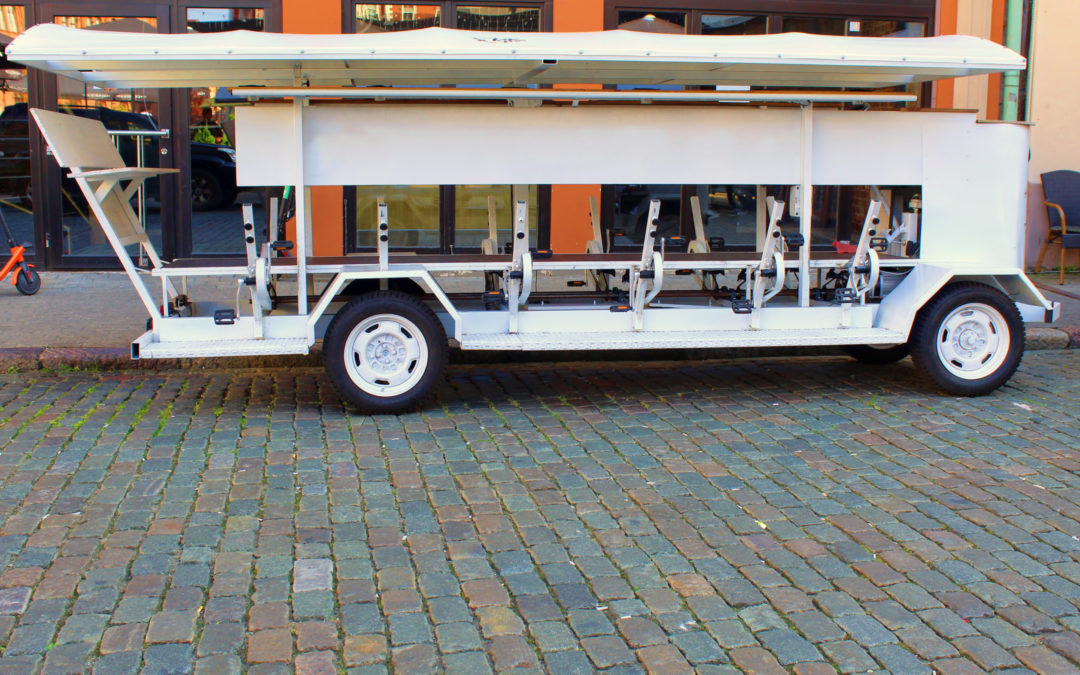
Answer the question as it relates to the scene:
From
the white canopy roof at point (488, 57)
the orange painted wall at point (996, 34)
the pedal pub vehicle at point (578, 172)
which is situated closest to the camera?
the white canopy roof at point (488, 57)

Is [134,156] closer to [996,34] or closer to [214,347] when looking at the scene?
[214,347]

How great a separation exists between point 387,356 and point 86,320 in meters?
3.70

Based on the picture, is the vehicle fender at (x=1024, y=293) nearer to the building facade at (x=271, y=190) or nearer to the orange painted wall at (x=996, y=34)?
the building facade at (x=271, y=190)

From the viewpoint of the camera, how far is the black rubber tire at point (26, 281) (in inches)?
395

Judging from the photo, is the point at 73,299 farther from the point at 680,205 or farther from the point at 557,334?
the point at 680,205

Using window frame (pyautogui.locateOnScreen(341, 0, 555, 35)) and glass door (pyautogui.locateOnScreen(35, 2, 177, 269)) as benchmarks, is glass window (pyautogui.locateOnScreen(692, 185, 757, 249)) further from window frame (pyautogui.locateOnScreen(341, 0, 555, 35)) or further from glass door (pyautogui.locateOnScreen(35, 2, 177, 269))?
glass door (pyautogui.locateOnScreen(35, 2, 177, 269))

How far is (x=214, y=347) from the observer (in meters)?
6.49

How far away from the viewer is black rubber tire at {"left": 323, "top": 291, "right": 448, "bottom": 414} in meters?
6.45

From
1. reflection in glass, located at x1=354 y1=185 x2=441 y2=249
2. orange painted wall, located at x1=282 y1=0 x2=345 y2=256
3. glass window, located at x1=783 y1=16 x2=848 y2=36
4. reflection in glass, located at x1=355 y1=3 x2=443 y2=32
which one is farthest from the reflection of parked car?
glass window, located at x1=783 y1=16 x2=848 y2=36

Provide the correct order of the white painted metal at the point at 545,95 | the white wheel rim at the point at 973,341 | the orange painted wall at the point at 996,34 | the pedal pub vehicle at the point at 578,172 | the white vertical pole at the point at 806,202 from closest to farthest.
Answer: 1. the white painted metal at the point at 545,95
2. the pedal pub vehicle at the point at 578,172
3. the white vertical pole at the point at 806,202
4. the white wheel rim at the point at 973,341
5. the orange painted wall at the point at 996,34

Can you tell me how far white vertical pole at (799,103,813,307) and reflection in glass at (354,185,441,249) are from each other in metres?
5.43

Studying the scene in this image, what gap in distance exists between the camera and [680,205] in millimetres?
12016

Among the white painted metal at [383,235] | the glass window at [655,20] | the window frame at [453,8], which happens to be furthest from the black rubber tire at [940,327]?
the window frame at [453,8]

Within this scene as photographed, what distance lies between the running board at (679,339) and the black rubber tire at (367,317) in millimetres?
222
